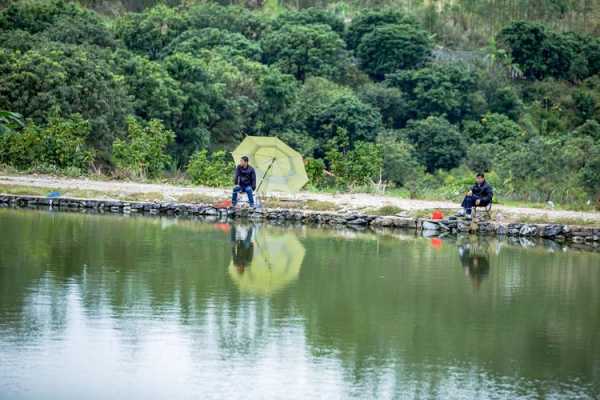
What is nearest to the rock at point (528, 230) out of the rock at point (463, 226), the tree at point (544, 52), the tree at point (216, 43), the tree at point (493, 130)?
the rock at point (463, 226)

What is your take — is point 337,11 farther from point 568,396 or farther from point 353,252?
point 568,396

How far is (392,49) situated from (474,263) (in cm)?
4333

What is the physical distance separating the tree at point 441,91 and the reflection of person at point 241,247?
112ft

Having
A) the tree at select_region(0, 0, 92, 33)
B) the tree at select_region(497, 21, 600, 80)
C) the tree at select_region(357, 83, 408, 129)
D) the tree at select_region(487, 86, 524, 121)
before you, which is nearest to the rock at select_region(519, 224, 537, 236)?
the tree at select_region(0, 0, 92, 33)

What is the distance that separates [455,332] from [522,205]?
540 inches

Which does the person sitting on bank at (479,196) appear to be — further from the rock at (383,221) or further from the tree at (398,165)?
the tree at (398,165)

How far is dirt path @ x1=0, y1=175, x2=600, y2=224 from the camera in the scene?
22.5 metres

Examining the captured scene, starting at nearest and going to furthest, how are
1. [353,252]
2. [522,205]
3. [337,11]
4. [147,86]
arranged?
[353,252], [522,205], [147,86], [337,11]

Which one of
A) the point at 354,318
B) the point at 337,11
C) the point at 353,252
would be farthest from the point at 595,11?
the point at 354,318

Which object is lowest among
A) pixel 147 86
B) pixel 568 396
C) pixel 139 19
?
pixel 568 396

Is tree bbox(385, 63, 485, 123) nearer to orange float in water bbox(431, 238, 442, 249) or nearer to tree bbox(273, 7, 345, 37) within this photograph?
tree bbox(273, 7, 345, 37)

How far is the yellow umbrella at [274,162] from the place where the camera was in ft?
74.8

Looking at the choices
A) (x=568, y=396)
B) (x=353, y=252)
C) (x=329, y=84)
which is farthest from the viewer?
(x=329, y=84)

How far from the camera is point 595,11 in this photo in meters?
72.1
